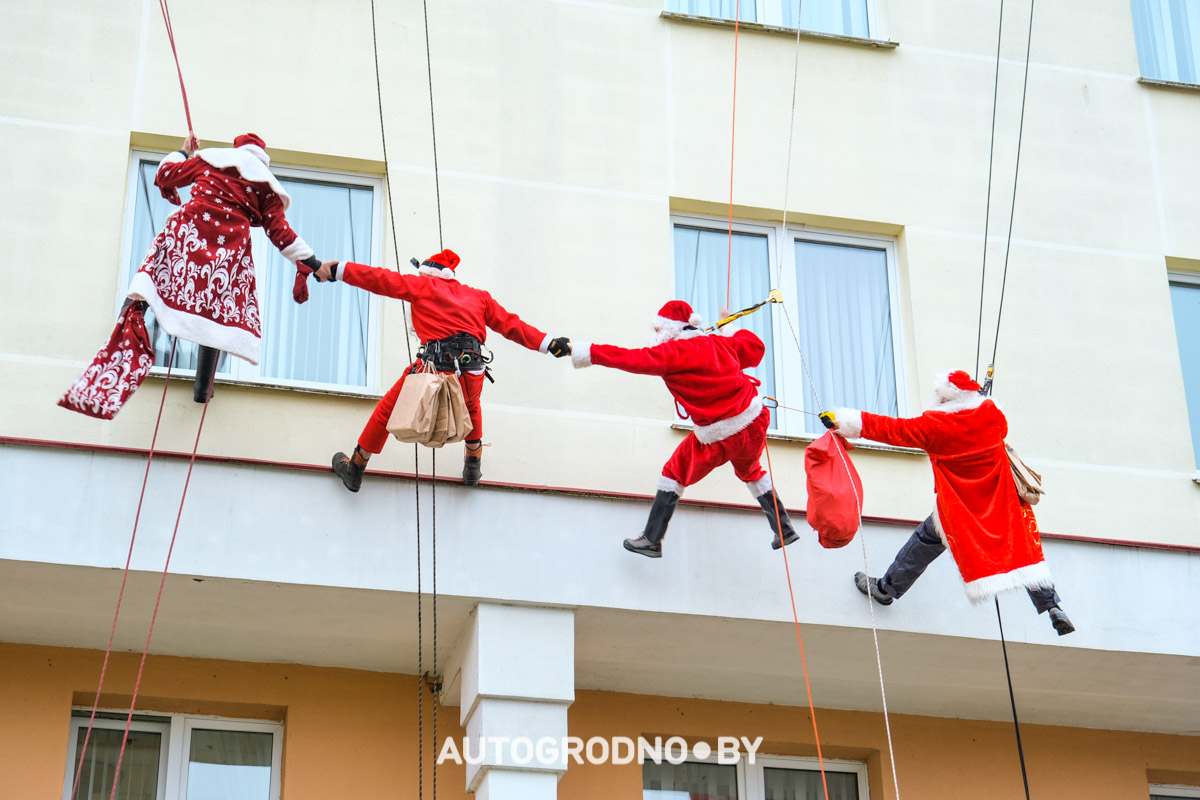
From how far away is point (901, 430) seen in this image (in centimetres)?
871

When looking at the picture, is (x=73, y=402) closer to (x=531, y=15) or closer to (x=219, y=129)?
(x=219, y=129)

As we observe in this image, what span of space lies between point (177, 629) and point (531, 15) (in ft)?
14.2

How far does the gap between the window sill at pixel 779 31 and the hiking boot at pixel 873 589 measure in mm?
3751

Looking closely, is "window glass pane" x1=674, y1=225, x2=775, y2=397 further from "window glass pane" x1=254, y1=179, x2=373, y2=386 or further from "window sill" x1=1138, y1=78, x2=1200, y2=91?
"window sill" x1=1138, y1=78, x2=1200, y2=91

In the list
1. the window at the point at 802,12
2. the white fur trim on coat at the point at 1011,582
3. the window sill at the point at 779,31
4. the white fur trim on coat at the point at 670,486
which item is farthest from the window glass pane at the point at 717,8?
the white fur trim on coat at the point at 1011,582

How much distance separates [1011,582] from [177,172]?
4.80m

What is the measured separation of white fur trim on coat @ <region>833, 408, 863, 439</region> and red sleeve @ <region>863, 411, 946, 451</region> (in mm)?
34

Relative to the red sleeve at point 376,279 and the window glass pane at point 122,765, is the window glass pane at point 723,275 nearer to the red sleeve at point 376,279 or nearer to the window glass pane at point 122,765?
the red sleeve at point 376,279

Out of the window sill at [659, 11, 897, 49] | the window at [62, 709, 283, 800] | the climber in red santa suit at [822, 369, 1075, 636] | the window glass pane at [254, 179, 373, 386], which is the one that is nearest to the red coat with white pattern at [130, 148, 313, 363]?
the window glass pane at [254, 179, 373, 386]

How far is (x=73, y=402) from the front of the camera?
782cm

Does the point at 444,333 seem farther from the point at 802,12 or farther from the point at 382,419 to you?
the point at 802,12

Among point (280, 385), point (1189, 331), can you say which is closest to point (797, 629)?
→ point (280, 385)

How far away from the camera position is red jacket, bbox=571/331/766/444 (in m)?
8.56

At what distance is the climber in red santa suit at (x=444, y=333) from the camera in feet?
27.7
